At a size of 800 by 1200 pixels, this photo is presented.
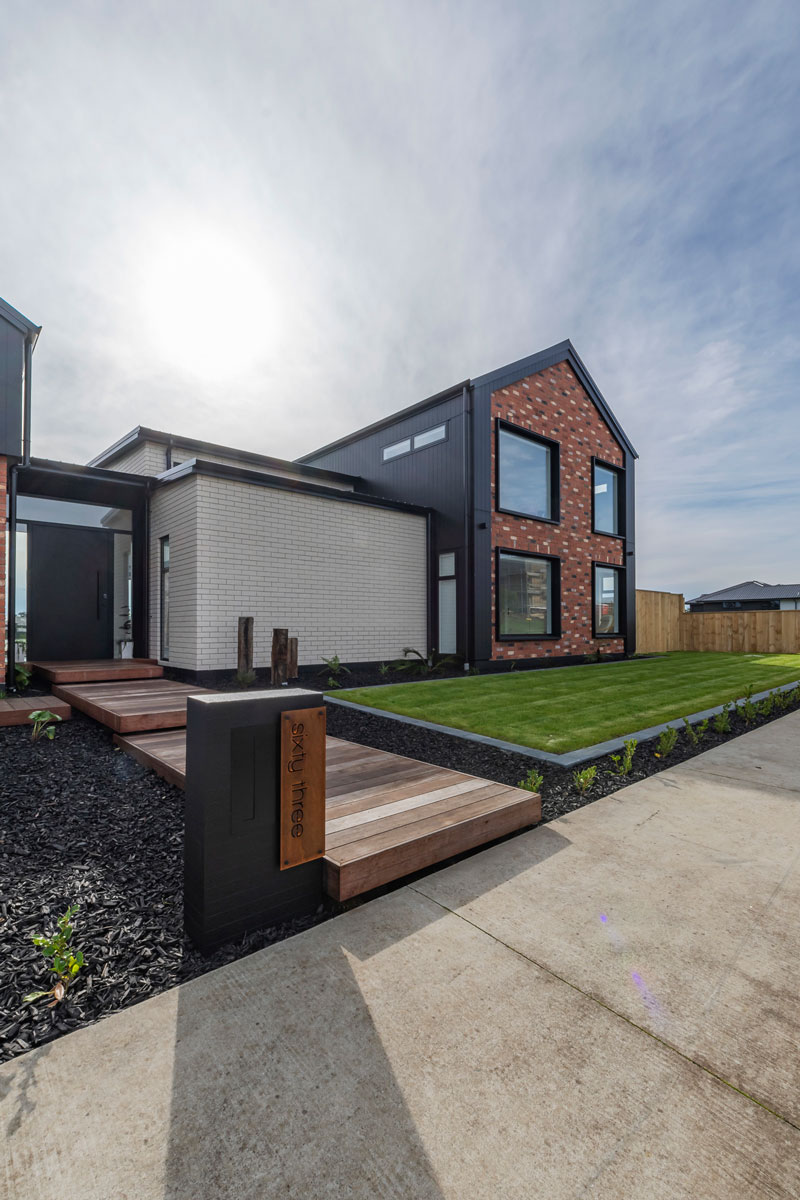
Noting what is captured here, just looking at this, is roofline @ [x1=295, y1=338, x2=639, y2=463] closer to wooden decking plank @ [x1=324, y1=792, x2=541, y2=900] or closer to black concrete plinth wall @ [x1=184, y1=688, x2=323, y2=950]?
wooden decking plank @ [x1=324, y1=792, x2=541, y2=900]

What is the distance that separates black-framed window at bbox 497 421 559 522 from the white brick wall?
7.55 ft

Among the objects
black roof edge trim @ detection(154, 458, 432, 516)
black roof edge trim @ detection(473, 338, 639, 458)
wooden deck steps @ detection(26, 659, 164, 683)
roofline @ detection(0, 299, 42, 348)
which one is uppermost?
black roof edge trim @ detection(473, 338, 639, 458)

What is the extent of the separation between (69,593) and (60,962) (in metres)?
9.73

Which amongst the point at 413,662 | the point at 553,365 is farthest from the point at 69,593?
the point at 553,365

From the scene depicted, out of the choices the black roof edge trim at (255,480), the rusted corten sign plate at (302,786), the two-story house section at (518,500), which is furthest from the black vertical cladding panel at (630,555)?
the rusted corten sign plate at (302,786)

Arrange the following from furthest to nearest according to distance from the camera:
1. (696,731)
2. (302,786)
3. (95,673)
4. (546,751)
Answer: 1. (95,673)
2. (696,731)
3. (546,751)
4. (302,786)

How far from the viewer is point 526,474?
12.2 m

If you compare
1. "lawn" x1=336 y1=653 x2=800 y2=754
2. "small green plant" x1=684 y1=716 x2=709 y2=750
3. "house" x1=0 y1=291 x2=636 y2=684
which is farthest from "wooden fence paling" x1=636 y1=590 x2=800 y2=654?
"small green plant" x1=684 y1=716 x2=709 y2=750

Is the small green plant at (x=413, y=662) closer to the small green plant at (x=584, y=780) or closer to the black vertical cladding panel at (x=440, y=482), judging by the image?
the black vertical cladding panel at (x=440, y=482)

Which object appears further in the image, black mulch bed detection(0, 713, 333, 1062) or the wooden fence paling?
the wooden fence paling

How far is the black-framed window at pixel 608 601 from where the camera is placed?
1393 centimetres

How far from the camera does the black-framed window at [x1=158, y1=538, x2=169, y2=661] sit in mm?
8820

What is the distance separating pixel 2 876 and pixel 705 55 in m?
10.5

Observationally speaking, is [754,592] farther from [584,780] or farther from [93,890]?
[93,890]
